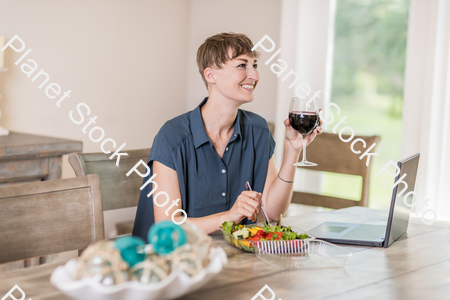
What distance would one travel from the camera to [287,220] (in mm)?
1685

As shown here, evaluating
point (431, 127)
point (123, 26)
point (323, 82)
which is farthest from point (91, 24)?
point (431, 127)

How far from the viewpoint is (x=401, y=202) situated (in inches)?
56.5

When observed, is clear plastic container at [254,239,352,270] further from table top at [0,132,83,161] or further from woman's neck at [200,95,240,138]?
table top at [0,132,83,161]

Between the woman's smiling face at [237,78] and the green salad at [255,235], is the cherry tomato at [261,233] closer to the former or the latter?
the green salad at [255,235]

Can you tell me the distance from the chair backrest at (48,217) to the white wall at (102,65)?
1.62 metres

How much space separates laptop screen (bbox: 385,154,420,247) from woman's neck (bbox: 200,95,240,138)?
633 millimetres

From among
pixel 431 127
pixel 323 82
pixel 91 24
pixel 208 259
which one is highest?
pixel 91 24

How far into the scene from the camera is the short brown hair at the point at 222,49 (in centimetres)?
177

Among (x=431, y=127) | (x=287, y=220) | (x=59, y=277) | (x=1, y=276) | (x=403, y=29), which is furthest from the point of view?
(x=403, y=29)

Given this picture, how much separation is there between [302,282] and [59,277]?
502 millimetres

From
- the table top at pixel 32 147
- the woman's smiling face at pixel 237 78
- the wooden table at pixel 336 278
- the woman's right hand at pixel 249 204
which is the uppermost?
the woman's smiling face at pixel 237 78

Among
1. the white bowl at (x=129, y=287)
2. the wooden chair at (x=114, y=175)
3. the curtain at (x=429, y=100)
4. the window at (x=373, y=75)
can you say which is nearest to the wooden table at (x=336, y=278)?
the white bowl at (x=129, y=287)

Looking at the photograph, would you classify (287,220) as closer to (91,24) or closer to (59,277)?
(59,277)

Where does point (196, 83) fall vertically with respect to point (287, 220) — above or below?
above
